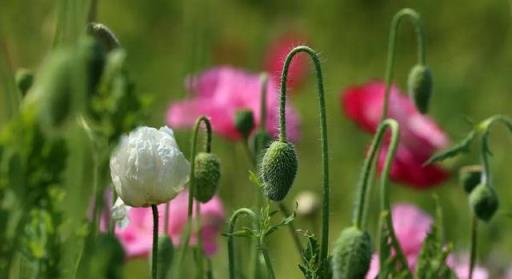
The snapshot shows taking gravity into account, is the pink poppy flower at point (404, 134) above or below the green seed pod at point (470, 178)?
above

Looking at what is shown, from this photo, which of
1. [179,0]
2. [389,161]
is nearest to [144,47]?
→ [179,0]

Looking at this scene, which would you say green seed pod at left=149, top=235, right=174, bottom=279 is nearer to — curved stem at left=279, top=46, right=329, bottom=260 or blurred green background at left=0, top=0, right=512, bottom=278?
curved stem at left=279, top=46, right=329, bottom=260

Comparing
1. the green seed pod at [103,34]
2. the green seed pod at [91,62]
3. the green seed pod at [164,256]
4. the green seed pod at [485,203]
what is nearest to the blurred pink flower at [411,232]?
the green seed pod at [485,203]

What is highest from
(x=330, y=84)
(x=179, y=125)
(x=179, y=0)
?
(x=179, y=0)

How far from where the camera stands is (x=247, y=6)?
19.4 feet

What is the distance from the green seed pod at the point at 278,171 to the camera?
1620 mm

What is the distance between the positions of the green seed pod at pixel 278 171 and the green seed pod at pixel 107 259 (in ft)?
0.64

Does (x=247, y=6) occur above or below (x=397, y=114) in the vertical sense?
above

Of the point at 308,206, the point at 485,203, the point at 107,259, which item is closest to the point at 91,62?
the point at 107,259

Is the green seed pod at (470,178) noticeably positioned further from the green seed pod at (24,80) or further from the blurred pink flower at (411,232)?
the green seed pod at (24,80)

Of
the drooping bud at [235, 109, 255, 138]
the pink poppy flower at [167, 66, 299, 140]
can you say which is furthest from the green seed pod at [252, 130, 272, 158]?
the pink poppy flower at [167, 66, 299, 140]

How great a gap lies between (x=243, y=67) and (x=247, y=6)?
0.78m

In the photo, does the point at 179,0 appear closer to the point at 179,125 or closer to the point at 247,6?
the point at 247,6

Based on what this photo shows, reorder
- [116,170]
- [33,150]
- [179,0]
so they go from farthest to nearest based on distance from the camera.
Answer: [179,0]
[116,170]
[33,150]
